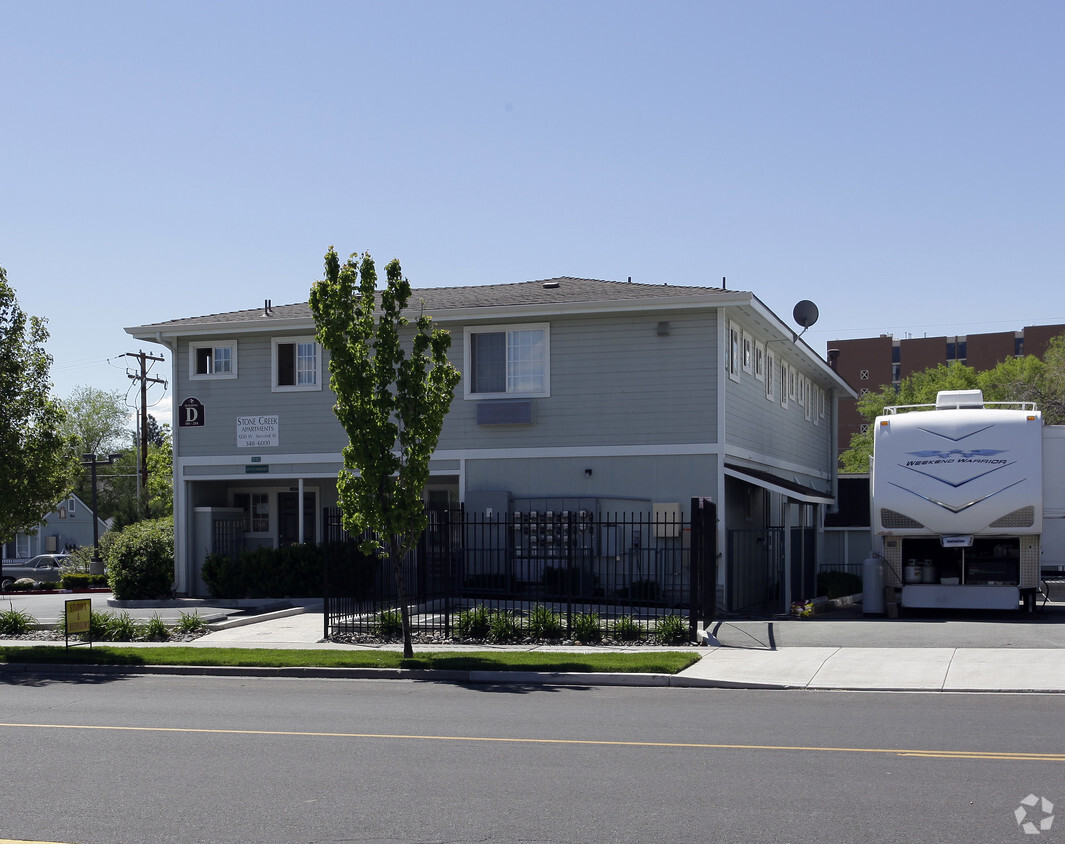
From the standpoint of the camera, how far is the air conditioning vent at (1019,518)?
19312mm

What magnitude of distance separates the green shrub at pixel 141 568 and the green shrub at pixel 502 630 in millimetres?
10503

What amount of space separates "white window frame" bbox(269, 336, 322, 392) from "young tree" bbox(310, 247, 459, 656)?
29.0ft

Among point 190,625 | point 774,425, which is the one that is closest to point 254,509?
point 190,625

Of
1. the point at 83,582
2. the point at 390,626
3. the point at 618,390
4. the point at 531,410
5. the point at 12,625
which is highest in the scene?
the point at 618,390

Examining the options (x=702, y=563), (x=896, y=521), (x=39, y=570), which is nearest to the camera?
(x=702, y=563)

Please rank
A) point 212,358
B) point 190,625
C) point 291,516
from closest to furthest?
point 190,625
point 212,358
point 291,516

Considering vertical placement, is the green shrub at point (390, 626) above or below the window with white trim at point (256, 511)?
below

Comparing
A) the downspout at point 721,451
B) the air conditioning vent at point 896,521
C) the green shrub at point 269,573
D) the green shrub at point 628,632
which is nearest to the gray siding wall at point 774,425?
the downspout at point 721,451

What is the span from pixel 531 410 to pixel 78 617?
31.2ft

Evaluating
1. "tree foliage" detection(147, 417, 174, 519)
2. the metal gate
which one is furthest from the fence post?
"tree foliage" detection(147, 417, 174, 519)

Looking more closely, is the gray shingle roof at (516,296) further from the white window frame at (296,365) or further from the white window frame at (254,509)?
the white window frame at (254,509)

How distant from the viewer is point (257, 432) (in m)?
25.5

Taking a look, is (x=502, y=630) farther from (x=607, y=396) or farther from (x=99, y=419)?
(x=99, y=419)

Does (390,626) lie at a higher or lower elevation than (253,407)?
lower
